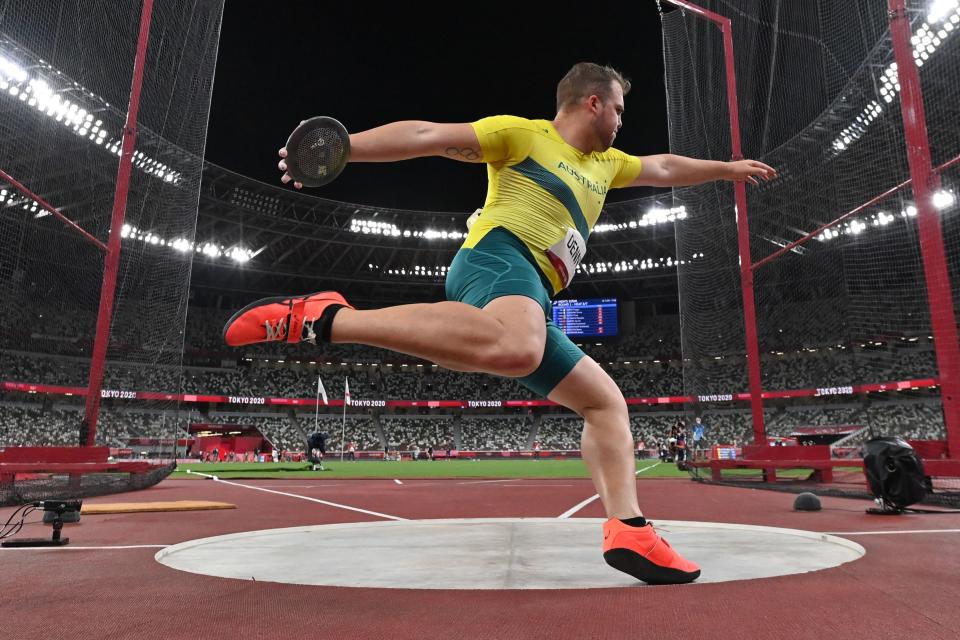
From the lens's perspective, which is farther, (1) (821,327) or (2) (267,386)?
(2) (267,386)

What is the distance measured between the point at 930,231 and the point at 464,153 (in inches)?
255

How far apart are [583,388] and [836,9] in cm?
1040

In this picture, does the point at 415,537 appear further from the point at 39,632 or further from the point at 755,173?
the point at 755,173

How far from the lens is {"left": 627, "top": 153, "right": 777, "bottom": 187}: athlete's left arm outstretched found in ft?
10.5

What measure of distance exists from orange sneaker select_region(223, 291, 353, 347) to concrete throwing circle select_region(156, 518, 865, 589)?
3.19ft

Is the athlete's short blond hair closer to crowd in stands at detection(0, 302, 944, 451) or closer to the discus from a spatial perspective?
the discus

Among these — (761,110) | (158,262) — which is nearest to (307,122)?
(158,262)

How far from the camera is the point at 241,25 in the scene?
2042 cm

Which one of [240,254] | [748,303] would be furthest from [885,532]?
[240,254]

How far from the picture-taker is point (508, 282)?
236 cm

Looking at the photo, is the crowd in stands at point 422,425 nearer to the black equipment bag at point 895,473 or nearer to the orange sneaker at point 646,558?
the black equipment bag at point 895,473

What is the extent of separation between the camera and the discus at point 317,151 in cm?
214

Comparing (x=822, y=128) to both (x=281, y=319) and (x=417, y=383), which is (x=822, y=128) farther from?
(x=417, y=383)

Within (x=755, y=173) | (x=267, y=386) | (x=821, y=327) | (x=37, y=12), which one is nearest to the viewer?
(x=755, y=173)
